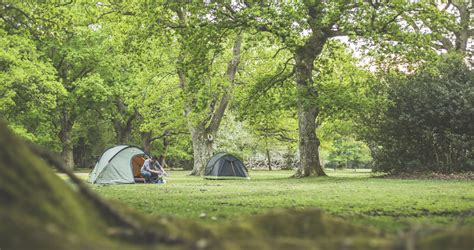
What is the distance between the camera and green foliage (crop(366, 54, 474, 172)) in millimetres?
23297

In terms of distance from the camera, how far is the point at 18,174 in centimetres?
216

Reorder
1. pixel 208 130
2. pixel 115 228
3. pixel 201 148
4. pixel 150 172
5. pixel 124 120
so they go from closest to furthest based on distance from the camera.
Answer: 1. pixel 115 228
2. pixel 150 172
3. pixel 208 130
4. pixel 201 148
5. pixel 124 120

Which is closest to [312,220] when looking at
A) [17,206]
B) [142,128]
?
[17,206]

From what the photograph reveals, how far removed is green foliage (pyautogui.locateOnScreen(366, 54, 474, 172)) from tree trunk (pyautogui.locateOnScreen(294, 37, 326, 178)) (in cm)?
361

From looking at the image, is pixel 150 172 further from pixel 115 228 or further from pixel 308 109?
pixel 115 228

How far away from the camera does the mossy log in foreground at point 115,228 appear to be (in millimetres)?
1951

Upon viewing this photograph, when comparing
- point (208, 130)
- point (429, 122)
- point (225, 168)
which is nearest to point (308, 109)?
point (429, 122)

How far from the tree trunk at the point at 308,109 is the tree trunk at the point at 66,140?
2685 centimetres

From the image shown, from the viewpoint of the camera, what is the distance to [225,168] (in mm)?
28594

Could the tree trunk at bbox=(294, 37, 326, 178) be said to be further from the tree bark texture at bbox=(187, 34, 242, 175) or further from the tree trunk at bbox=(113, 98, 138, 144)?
the tree trunk at bbox=(113, 98, 138, 144)

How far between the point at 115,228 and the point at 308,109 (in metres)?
22.0

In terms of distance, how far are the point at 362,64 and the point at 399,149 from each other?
8370 millimetres

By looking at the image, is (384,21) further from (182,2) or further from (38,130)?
(38,130)

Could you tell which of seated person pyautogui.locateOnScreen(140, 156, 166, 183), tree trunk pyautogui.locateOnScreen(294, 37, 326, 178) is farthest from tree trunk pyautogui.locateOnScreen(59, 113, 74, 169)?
tree trunk pyautogui.locateOnScreen(294, 37, 326, 178)
